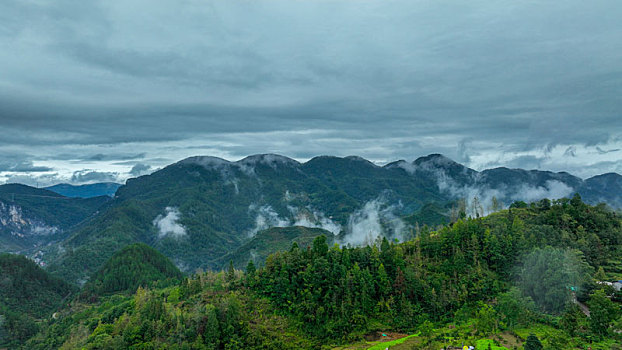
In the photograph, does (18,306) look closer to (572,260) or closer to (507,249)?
(507,249)

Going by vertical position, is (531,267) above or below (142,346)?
above

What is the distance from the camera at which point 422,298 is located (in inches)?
3735

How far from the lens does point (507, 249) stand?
3996 inches

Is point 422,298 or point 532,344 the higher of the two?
point 532,344

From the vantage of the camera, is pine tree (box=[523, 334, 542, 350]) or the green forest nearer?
pine tree (box=[523, 334, 542, 350])

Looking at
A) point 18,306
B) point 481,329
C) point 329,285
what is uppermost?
point 329,285

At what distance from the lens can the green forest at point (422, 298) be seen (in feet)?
252

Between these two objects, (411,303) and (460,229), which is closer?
(411,303)

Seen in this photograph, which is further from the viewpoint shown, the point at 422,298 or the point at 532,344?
the point at 422,298

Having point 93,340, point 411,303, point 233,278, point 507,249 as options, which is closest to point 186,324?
point 93,340

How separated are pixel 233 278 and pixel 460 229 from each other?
77952 millimetres

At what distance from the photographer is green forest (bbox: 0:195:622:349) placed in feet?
252

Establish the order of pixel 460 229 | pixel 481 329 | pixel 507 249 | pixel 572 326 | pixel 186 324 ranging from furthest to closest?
1. pixel 460 229
2. pixel 507 249
3. pixel 186 324
4. pixel 481 329
5. pixel 572 326

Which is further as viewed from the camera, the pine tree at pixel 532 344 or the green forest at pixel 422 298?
the green forest at pixel 422 298
